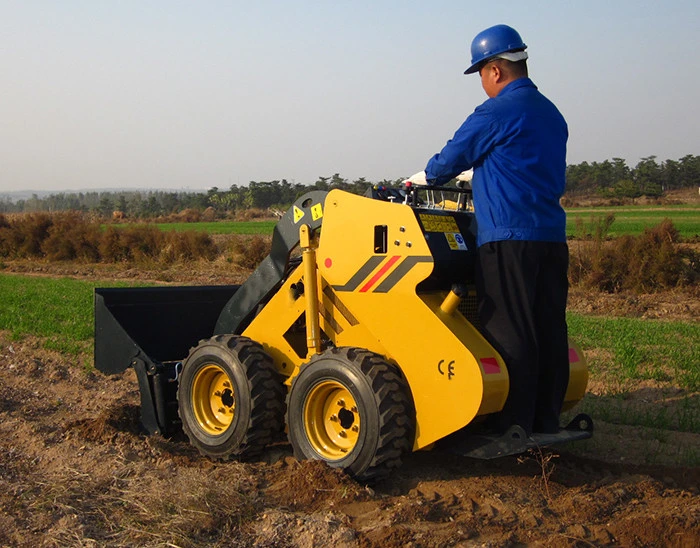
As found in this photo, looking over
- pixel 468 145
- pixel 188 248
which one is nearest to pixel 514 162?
pixel 468 145

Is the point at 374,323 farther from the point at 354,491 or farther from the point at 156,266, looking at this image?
the point at 156,266

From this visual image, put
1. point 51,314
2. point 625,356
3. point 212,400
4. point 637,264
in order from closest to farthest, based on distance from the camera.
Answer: point 212,400 < point 625,356 < point 51,314 < point 637,264

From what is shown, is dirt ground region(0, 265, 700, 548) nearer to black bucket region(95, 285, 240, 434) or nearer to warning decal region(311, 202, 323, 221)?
black bucket region(95, 285, 240, 434)

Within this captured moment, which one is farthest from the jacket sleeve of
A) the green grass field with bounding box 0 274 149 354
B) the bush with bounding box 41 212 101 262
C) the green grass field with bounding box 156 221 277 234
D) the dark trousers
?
the green grass field with bounding box 156 221 277 234

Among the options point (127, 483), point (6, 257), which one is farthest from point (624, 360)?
point (6, 257)

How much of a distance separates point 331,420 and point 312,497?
22.6 inches


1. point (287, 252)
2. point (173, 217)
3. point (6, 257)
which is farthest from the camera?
point (173, 217)

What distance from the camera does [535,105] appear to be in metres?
4.39

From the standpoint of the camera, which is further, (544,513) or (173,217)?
(173,217)

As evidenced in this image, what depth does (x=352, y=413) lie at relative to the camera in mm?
4551

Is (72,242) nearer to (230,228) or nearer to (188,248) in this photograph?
(188,248)

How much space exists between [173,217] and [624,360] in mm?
57291

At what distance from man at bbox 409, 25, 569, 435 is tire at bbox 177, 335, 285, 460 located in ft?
4.78

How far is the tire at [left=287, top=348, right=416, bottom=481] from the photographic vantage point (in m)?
4.25
